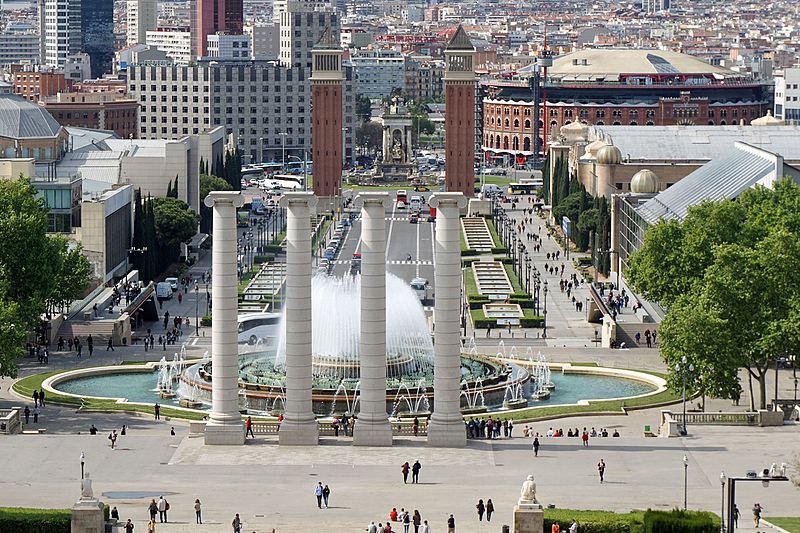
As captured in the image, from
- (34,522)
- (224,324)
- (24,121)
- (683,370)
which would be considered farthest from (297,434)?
(24,121)

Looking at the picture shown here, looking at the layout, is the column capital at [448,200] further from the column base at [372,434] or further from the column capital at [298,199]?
the column base at [372,434]

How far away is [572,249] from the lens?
173000 mm

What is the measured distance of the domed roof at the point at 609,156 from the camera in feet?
564

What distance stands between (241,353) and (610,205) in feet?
163

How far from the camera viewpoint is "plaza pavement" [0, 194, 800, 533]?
75.4m

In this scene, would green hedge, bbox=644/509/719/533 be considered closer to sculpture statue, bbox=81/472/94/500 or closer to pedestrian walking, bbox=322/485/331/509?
pedestrian walking, bbox=322/485/331/509

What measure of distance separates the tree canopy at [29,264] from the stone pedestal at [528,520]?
36.0 m

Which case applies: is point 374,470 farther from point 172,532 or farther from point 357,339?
point 357,339

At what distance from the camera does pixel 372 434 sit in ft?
282

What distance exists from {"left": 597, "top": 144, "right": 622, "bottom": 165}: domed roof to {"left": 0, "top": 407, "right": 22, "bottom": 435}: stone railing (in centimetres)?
8779

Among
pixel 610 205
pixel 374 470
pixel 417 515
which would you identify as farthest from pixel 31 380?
pixel 610 205

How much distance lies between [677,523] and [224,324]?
23.3m

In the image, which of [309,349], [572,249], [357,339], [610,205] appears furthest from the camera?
[572,249]

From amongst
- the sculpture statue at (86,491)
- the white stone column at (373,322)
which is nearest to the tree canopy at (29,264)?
the white stone column at (373,322)
